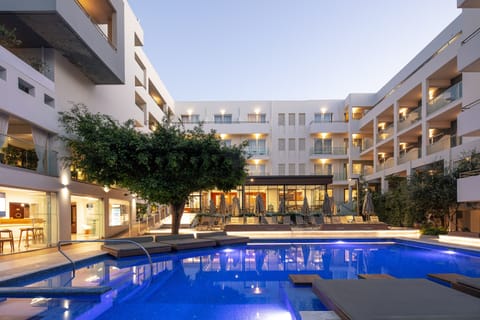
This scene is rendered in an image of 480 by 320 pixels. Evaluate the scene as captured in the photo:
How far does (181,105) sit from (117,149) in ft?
74.8

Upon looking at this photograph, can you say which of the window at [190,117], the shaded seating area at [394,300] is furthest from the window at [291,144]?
the shaded seating area at [394,300]

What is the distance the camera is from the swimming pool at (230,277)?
5.94 meters

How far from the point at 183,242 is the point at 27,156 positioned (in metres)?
6.28

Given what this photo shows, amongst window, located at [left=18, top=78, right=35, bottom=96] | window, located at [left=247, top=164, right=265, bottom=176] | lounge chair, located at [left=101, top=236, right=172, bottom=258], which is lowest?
lounge chair, located at [left=101, top=236, right=172, bottom=258]

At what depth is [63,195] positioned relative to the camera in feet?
44.5

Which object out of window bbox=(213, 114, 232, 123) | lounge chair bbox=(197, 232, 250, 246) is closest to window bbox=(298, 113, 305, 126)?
window bbox=(213, 114, 232, 123)

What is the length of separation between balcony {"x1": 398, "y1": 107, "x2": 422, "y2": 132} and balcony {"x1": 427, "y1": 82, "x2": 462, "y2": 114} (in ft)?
5.04

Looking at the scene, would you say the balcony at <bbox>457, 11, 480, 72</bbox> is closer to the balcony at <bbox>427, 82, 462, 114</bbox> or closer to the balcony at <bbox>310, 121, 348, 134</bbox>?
the balcony at <bbox>427, 82, 462, 114</bbox>

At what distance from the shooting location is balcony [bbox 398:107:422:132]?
23.5m

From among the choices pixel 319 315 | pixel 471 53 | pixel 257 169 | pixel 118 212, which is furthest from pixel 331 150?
pixel 319 315

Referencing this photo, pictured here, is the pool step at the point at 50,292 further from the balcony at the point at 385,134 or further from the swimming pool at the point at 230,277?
the balcony at the point at 385,134

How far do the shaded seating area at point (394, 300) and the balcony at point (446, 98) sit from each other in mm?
17070

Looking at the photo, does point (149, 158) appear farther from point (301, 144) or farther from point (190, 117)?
point (301, 144)

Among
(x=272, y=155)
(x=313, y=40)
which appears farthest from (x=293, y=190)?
(x=313, y=40)
